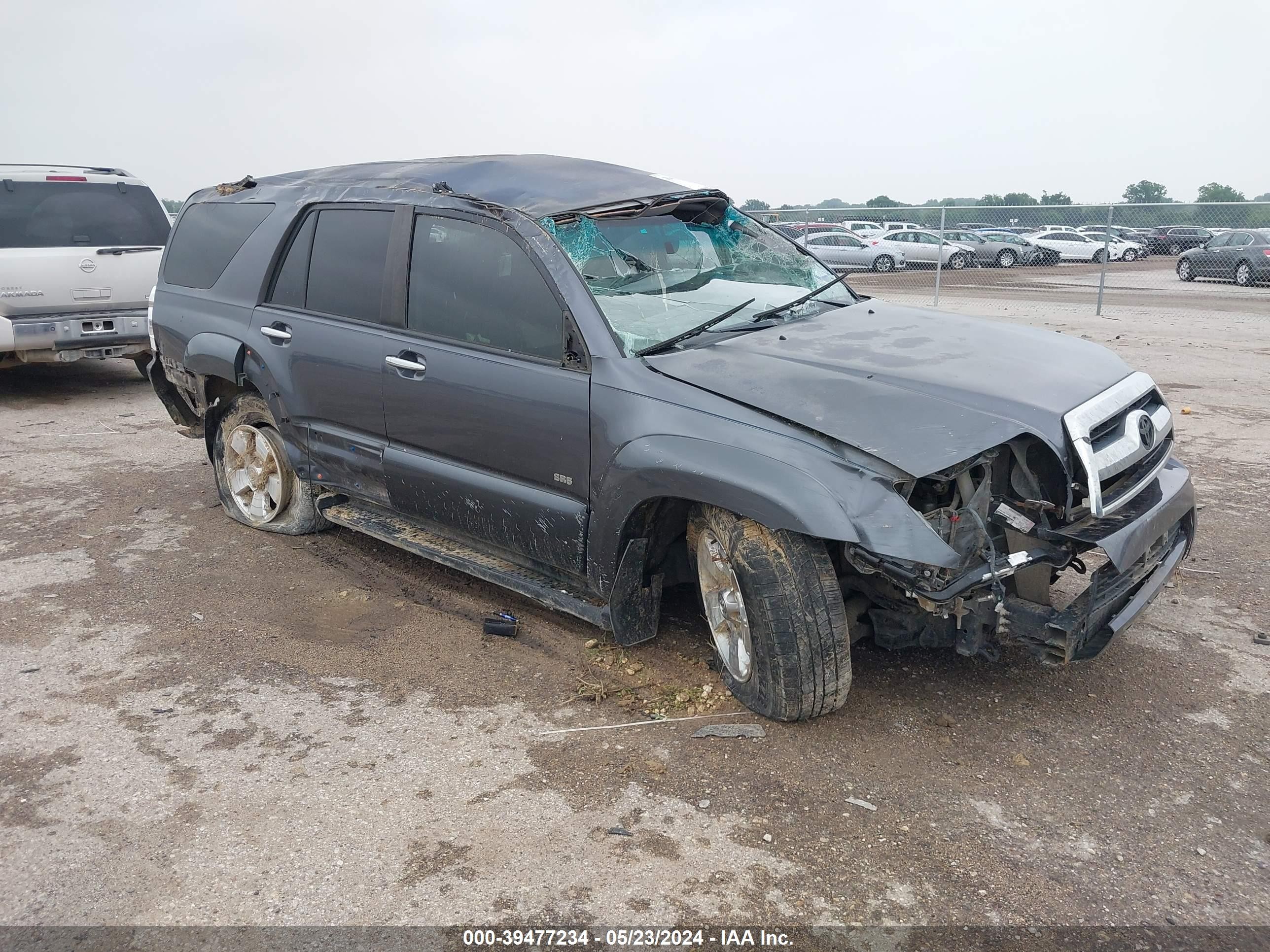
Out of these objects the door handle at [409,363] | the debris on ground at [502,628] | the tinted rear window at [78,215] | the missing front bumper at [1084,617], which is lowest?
the debris on ground at [502,628]

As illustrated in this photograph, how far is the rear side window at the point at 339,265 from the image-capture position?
184 inches

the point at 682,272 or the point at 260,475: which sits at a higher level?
the point at 682,272

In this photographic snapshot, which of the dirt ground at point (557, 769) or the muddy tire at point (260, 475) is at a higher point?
the muddy tire at point (260, 475)

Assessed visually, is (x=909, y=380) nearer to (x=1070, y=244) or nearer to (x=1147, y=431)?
(x=1147, y=431)

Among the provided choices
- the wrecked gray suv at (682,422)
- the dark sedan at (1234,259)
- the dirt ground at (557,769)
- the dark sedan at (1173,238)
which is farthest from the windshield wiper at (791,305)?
the dark sedan at (1173,238)

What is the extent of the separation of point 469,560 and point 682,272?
1.55 metres

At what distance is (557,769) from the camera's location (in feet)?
11.2

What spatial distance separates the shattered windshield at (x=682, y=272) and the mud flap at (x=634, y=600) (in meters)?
0.77

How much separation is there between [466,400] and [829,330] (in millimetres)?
1508

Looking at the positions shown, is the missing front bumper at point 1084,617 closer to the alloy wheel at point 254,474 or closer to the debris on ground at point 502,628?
the debris on ground at point 502,628

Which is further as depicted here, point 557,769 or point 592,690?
point 592,690

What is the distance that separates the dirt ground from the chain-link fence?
11.7 m

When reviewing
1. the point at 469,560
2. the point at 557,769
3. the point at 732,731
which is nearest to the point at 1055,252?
the point at 469,560

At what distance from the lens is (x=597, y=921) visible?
8.82 feet
